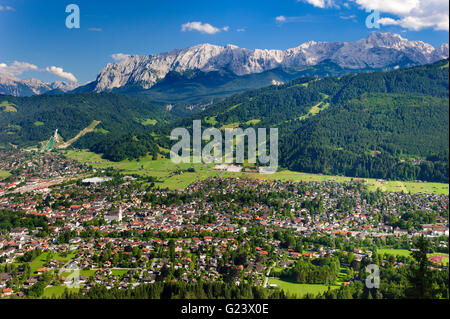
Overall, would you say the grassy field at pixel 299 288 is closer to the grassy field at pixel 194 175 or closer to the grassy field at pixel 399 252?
the grassy field at pixel 399 252

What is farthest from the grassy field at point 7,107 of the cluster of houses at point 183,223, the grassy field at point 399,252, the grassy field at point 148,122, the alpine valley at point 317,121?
the grassy field at point 399,252

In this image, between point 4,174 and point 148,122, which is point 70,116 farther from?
point 4,174

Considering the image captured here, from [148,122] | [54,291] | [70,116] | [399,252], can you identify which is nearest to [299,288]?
[399,252]

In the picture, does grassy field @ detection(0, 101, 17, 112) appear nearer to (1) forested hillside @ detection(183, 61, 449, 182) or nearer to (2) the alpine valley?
(2) the alpine valley

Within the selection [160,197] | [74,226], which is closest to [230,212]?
[160,197]

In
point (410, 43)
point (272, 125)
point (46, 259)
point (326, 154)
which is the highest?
point (410, 43)
